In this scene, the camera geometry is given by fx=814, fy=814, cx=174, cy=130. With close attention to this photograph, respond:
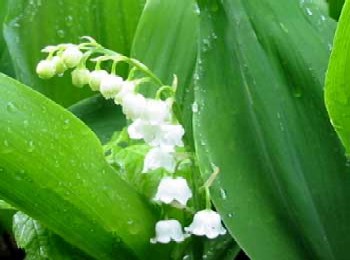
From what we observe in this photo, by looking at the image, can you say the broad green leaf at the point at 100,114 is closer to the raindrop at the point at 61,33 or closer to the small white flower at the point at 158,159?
the raindrop at the point at 61,33

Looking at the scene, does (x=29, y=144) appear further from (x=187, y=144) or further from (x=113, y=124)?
(x=113, y=124)

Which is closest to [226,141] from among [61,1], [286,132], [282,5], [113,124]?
[286,132]

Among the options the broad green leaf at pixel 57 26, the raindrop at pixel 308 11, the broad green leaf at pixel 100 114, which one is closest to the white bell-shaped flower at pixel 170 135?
the raindrop at pixel 308 11

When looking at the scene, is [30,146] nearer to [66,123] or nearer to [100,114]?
[66,123]

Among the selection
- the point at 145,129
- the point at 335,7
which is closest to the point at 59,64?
the point at 145,129

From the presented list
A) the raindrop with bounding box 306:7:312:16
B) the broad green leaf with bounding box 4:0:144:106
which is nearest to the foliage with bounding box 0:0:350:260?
the raindrop with bounding box 306:7:312:16

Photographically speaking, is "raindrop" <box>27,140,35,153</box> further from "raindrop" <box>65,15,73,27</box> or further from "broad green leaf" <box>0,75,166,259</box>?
"raindrop" <box>65,15,73,27</box>

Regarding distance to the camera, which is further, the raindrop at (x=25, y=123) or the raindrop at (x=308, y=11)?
the raindrop at (x=308, y=11)
